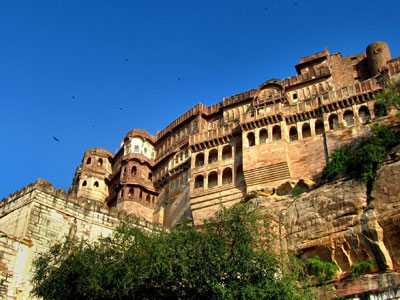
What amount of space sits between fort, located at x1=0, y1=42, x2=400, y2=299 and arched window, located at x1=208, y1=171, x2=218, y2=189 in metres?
0.10

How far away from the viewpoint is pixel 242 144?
38.8 meters

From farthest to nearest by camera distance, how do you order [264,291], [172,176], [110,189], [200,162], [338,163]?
1. [110,189]
2. [172,176]
3. [200,162]
4. [338,163]
5. [264,291]

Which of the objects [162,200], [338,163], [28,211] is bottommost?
[28,211]

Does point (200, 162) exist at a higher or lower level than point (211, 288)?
higher

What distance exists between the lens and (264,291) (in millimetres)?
18047

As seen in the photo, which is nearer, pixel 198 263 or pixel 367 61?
pixel 198 263

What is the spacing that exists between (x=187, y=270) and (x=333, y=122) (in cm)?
2091

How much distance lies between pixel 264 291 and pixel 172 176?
28.3 m

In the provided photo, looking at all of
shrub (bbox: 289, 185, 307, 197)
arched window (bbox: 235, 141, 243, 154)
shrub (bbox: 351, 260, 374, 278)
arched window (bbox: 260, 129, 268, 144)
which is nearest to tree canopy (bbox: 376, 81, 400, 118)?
shrub (bbox: 289, 185, 307, 197)

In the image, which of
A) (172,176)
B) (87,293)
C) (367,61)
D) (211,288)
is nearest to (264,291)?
(211,288)

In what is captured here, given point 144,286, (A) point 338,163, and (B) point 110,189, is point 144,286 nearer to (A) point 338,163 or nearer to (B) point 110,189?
(A) point 338,163

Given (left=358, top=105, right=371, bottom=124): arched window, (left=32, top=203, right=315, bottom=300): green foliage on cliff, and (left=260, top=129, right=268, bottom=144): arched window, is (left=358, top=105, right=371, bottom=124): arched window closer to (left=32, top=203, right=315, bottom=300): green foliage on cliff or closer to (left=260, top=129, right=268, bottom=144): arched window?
(left=260, top=129, right=268, bottom=144): arched window

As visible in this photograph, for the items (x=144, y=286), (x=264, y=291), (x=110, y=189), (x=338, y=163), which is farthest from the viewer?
(x=110, y=189)

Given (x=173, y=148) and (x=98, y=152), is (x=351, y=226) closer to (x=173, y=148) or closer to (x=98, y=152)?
(x=173, y=148)
